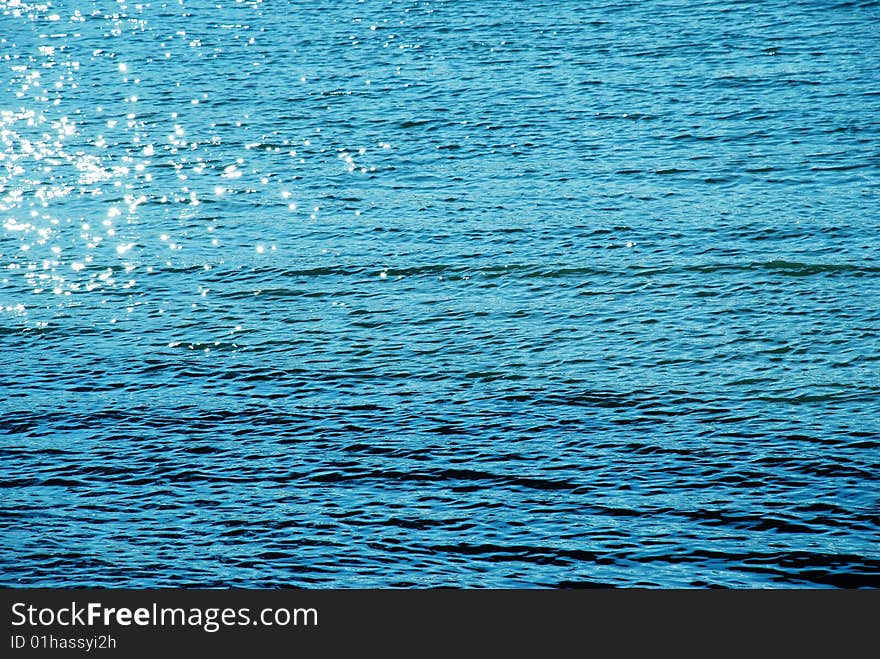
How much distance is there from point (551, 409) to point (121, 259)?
1853 cm

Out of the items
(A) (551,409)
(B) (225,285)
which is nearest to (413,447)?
(A) (551,409)

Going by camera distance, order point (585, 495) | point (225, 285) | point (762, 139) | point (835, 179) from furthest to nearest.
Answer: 1. point (762, 139)
2. point (835, 179)
3. point (225, 285)
4. point (585, 495)

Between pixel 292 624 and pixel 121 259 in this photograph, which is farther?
pixel 121 259

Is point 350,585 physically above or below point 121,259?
below

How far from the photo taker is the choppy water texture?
2681 centimetres

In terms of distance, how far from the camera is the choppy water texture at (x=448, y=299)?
2681 centimetres

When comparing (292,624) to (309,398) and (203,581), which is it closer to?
(203,581)

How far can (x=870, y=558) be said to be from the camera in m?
25.1

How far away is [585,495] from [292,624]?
9382 millimetres

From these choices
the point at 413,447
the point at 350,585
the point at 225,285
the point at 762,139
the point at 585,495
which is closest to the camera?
the point at 350,585

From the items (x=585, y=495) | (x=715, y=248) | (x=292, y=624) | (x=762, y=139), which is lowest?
(x=292, y=624)

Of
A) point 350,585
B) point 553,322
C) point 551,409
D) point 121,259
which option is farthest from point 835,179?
point 350,585

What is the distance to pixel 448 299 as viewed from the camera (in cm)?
3962

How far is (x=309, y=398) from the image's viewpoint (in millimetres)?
33188
